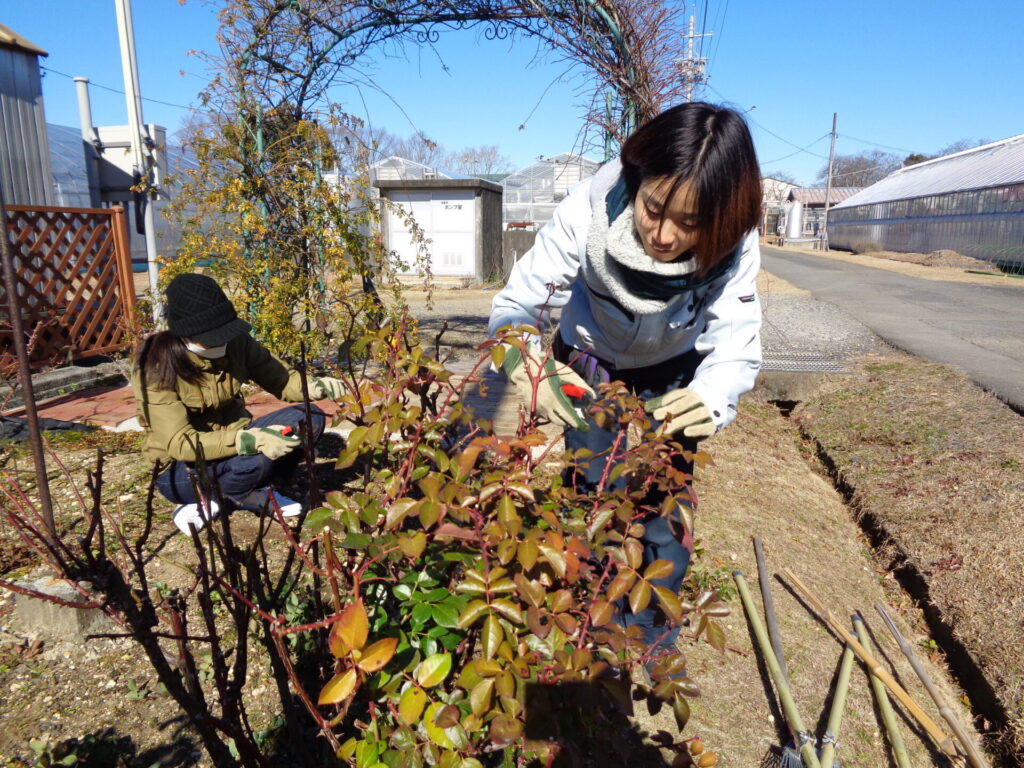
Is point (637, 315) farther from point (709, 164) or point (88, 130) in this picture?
point (88, 130)

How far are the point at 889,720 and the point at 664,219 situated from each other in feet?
4.98

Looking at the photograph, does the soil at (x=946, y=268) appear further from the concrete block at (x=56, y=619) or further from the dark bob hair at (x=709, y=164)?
the concrete block at (x=56, y=619)

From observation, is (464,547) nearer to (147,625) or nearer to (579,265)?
(147,625)

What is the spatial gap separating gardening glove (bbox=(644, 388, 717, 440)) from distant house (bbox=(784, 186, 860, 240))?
142ft

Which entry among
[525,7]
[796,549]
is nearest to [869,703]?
[796,549]

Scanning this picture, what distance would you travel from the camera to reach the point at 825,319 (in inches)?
356

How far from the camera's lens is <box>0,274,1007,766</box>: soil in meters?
1.81

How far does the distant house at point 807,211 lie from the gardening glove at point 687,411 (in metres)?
43.3

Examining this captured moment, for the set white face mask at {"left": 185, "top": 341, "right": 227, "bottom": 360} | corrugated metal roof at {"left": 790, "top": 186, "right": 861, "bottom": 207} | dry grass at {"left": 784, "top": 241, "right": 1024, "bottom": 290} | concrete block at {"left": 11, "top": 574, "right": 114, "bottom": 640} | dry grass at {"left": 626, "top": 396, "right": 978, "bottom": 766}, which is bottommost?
dry grass at {"left": 626, "top": 396, "right": 978, "bottom": 766}

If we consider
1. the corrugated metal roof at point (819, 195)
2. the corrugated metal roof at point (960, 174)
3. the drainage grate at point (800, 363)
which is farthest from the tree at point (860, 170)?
the drainage grate at point (800, 363)

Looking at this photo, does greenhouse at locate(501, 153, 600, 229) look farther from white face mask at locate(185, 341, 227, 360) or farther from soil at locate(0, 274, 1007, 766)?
white face mask at locate(185, 341, 227, 360)

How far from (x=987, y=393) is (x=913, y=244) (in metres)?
23.4

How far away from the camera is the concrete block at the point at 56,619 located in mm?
2061

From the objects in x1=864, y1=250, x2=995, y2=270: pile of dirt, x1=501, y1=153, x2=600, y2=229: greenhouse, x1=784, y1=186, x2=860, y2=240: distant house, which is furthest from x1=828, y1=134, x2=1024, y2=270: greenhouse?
x1=501, y1=153, x2=600, y2=229: greenhouse
